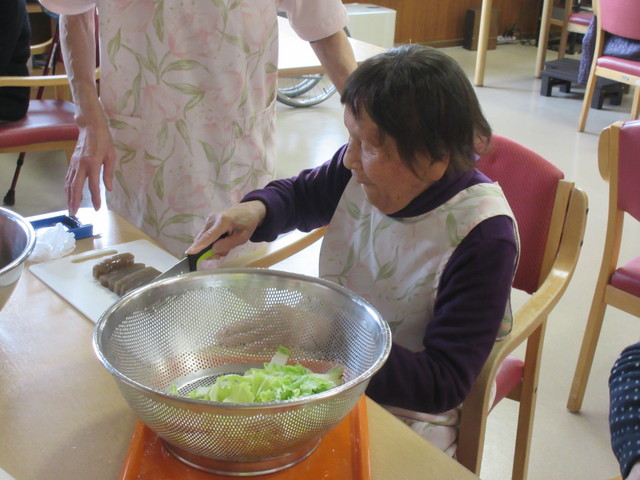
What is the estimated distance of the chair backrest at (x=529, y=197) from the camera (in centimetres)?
138

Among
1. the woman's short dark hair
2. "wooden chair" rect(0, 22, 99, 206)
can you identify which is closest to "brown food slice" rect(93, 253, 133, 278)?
the woman's short dark hair

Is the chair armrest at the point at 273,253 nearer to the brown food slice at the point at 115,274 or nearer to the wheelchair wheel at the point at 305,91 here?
the brown food slice at the point at 115,274

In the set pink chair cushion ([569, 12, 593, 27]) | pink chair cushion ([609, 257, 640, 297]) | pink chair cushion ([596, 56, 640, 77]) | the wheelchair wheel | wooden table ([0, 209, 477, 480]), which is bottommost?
the wheelchair wheel

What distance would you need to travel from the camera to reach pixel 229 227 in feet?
4.18

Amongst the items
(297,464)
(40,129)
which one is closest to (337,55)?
(297,464)

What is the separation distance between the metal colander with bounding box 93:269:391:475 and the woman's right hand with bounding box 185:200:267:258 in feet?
0.59

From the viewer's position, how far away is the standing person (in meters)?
1.46

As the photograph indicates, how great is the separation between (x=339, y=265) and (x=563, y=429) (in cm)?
114

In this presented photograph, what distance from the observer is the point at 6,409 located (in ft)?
3.01

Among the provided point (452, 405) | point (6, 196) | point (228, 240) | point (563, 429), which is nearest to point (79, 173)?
point (228, 240)

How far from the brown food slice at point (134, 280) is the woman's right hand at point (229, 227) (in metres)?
0.08

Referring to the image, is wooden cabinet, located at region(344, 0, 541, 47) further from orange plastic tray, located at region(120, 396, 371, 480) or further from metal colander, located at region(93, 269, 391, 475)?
orange plastic tray, located at region(120, 396, 371, 480)

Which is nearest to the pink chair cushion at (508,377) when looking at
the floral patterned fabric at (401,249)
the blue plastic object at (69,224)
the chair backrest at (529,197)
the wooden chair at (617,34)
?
the chair backrest at (529,197)

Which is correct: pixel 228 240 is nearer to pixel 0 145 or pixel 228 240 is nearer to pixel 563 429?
pixel 563 429
